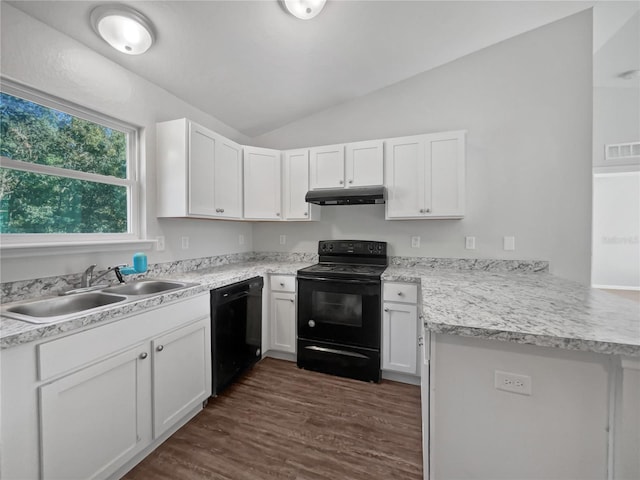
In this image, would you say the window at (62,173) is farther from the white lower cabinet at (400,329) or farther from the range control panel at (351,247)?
the white lower cabinet at (400,329)

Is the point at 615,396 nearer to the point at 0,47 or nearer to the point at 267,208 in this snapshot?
the point at 267,208

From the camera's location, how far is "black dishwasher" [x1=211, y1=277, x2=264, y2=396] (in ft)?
6.59

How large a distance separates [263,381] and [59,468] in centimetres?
137

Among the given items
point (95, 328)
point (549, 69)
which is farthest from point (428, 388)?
point (549, 69)

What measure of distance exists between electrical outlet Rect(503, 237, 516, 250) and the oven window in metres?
1.50

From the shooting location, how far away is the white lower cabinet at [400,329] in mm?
2240

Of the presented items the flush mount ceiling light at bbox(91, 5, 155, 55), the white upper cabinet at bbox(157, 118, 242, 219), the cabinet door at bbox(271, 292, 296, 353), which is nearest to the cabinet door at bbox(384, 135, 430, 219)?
the cabinet door at bbox(271, 292, 296, 353)

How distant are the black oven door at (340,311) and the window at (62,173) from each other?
1578mm

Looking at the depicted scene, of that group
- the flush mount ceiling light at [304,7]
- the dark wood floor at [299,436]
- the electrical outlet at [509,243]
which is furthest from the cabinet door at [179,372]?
the electrical outlet at [509,243]

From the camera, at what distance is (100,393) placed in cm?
128

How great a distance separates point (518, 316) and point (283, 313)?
2025mm

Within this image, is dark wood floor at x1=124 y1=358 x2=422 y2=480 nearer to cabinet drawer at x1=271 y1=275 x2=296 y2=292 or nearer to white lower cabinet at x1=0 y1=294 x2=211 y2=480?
white lower cabinet at x1=0 y1=294 x2=211 y2=480

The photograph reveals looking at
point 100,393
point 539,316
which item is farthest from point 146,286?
point 539,316

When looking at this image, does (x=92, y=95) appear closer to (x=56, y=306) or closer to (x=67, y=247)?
(x=67, y=247)
